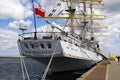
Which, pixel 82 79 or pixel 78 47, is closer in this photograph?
pixel 82 79

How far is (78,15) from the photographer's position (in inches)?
2982

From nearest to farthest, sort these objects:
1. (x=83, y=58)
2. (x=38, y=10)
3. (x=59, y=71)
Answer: (x=38, y=10) → (x=59, y=71) → (x=83, y=58)

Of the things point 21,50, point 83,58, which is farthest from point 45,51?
point 83,58

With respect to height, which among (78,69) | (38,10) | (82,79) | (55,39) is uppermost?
(38,10)

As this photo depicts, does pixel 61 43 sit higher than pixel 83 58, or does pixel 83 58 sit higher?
pixel 61 43

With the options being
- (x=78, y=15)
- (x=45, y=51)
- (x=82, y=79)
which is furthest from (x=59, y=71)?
(x=78, y=15)

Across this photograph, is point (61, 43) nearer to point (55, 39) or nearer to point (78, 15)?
point (55, 39)

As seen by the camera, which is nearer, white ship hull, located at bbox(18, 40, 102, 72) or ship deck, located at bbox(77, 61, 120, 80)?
ship deck, located at bbox(77, 61, 120, 80)

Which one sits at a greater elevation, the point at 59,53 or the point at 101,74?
the point at 59,53

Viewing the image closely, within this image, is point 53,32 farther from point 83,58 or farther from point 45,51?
point 83,58

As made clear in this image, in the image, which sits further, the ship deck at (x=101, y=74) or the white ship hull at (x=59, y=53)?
the white ship hull at (x=59, y=53)

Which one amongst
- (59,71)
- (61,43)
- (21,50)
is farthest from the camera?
(59,71)

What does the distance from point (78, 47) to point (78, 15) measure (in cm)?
3243

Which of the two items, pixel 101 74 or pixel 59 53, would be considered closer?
pixel 101 74
